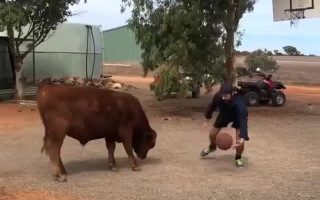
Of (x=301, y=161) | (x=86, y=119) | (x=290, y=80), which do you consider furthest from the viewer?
(x=290, y=80)

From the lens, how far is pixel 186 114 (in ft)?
58.5

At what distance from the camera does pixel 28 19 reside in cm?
2067

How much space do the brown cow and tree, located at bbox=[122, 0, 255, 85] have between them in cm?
712

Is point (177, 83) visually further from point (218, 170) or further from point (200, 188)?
point (200, 188)

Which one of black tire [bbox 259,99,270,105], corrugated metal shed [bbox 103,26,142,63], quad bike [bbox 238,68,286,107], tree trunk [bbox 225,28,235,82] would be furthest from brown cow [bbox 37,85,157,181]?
corrugated metal shed [bbox 103,26,142,63]

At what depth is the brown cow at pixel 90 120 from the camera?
8547 mm

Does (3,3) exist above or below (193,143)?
above

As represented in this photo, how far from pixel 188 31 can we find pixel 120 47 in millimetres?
39501

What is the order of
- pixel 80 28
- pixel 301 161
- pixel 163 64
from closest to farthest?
pixel 301 161 → pixel 163 64 → pixel 80 28

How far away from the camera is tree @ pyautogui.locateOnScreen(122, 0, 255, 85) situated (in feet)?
53.8

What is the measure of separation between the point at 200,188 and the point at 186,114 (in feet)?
32.7

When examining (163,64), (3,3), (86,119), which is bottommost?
(86,119)

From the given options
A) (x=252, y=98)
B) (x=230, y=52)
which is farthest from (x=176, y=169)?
(x=252, y=98)

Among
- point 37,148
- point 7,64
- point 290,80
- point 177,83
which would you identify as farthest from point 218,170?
point 290,80
